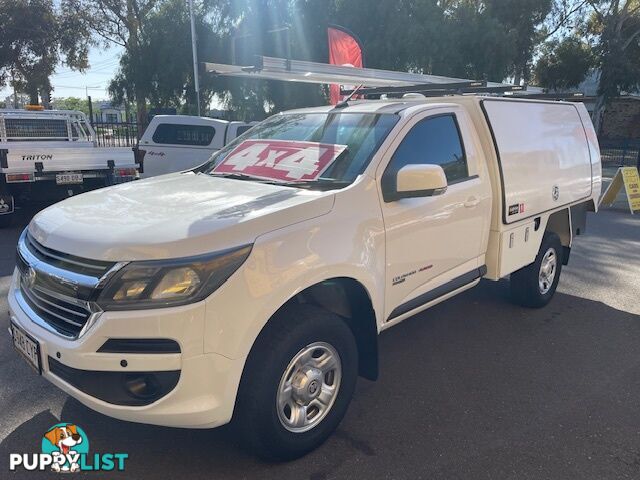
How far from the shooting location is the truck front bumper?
91.7 inches

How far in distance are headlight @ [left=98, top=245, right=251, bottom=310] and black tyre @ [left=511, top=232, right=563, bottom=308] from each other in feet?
11.9

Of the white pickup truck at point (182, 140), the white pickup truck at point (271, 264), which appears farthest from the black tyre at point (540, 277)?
the white pickup truck at point (182, 140)

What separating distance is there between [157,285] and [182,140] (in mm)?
10276

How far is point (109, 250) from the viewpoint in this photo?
2.39 m

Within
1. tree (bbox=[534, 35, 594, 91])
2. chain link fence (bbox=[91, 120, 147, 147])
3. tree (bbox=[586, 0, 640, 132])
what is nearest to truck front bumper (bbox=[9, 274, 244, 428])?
chain link fence (bbox=[91, 120, 147, 147])

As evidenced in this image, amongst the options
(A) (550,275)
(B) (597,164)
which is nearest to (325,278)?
(A) (550,275)

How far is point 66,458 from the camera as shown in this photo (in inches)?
113

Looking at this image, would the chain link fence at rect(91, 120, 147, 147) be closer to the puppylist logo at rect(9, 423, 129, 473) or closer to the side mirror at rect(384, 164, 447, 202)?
the puppylist logo at rect(9, 423, 129, 473)

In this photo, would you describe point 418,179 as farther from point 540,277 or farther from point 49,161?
point 49,161

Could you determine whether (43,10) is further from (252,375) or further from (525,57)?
(252,375)

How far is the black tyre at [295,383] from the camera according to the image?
2.58 meters

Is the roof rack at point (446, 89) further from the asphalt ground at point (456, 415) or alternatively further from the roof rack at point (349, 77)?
the asphalt ground at point (456, 415)

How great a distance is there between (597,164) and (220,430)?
500 centimetres

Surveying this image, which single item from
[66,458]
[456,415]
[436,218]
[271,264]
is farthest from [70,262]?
[456,415]
